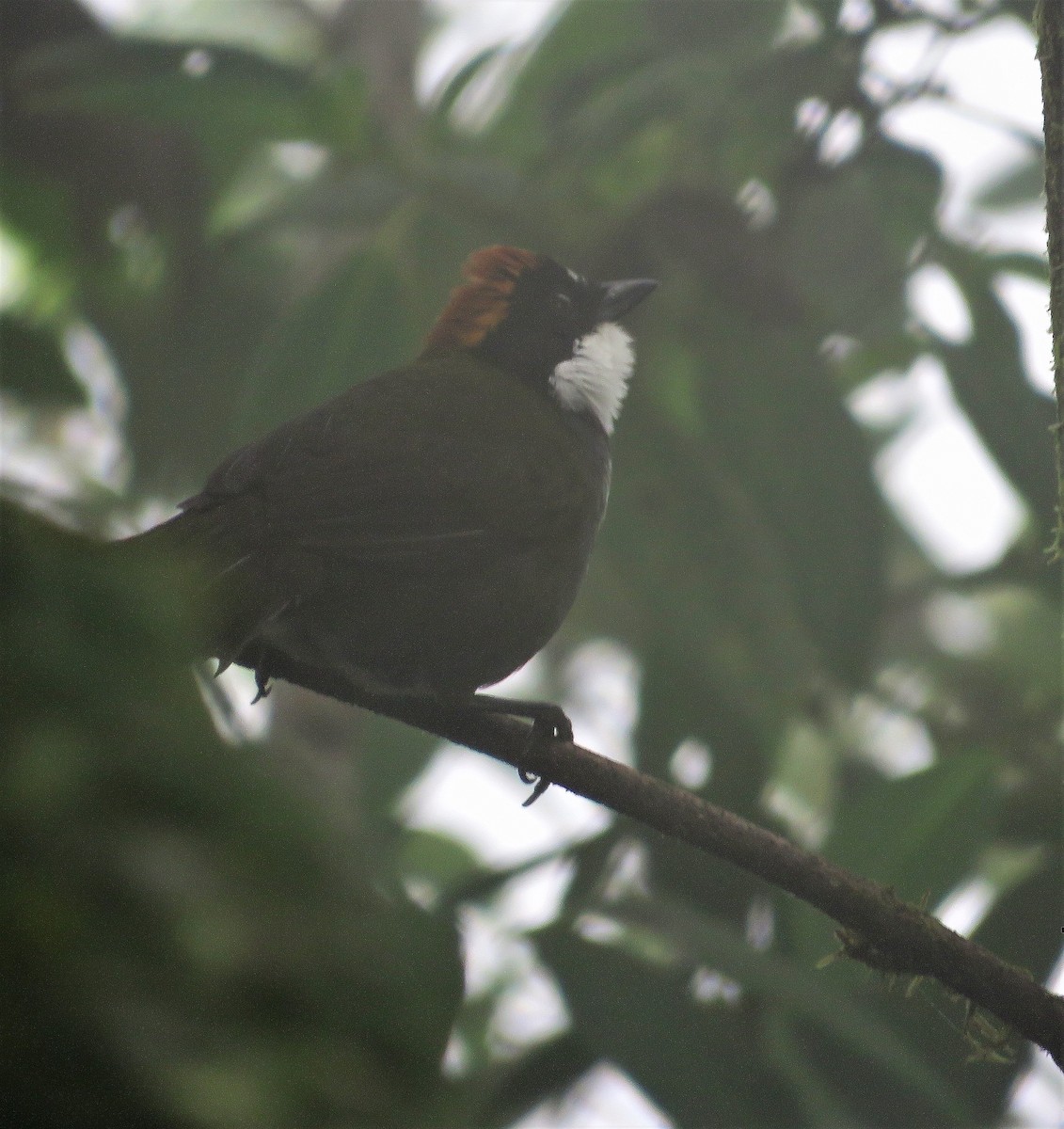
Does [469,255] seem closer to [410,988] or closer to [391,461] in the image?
[391,461]

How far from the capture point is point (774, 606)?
2.84 meters

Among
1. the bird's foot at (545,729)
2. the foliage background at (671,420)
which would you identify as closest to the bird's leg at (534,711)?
the bird's foot at (545,729)

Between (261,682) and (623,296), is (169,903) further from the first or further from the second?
(623,296)

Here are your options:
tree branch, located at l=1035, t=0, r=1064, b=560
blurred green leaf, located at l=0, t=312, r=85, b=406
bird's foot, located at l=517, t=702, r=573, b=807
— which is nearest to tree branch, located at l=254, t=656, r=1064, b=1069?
bird's foot, located at l=517, t=702, r=573, b=807

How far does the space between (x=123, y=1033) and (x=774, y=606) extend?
2.35 meters

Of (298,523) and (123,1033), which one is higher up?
(123,1033)

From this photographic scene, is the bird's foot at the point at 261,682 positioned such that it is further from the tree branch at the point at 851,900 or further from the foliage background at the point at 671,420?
the tree branch at the point at 851,900

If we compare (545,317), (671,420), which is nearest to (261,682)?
(545,317)

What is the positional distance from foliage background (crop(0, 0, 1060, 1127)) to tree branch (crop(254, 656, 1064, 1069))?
0.96 ft

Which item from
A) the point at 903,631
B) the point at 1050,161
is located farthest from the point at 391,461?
the point at 903,631

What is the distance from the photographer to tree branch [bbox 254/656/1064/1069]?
149 cm

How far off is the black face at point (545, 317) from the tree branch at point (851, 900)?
4.71 feet

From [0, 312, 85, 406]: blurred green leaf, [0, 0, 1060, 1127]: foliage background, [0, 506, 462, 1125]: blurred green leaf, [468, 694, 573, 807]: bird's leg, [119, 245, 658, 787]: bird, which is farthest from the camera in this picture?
[0, 312, 85, 406]: blurred green leaf

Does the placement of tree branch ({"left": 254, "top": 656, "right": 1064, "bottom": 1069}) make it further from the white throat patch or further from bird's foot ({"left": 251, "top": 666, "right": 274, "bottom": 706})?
the white throat patch
